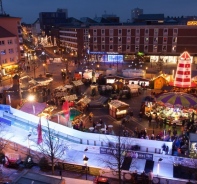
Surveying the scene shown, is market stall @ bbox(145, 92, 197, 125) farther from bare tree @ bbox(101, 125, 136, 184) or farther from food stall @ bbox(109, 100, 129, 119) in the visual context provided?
bare tree @ bbox(101, 125, 136, 184)

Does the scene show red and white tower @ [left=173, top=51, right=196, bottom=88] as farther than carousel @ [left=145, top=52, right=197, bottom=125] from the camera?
Yes

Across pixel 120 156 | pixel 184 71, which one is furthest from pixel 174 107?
pixel 120 156

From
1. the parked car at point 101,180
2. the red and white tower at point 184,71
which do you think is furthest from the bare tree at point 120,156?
the red and white tower at point 184,71

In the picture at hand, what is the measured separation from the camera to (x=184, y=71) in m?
27.3

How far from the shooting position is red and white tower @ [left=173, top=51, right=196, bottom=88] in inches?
1064

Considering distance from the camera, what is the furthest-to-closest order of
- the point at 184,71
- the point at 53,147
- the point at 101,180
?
1. the point at 184,71
2. the point at 53,147
3. the point at 101,180

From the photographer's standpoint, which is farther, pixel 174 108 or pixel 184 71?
pixel 184 71

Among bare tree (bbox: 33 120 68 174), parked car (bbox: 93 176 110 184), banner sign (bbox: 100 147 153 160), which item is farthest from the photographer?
bare tree (bbox: 33 120 68 174)

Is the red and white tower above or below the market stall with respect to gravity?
above

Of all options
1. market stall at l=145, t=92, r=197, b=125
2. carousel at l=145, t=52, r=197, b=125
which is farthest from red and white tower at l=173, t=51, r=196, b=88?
market stall at l=145, t=92, r=197, b=125

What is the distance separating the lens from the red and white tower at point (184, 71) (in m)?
27.0

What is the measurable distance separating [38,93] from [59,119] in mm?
13318

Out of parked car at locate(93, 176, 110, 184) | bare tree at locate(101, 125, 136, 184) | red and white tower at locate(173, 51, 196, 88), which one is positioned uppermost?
red and white tower at locate(173, 51, 196, 88)

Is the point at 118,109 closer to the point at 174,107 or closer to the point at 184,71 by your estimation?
the point at 174,107
